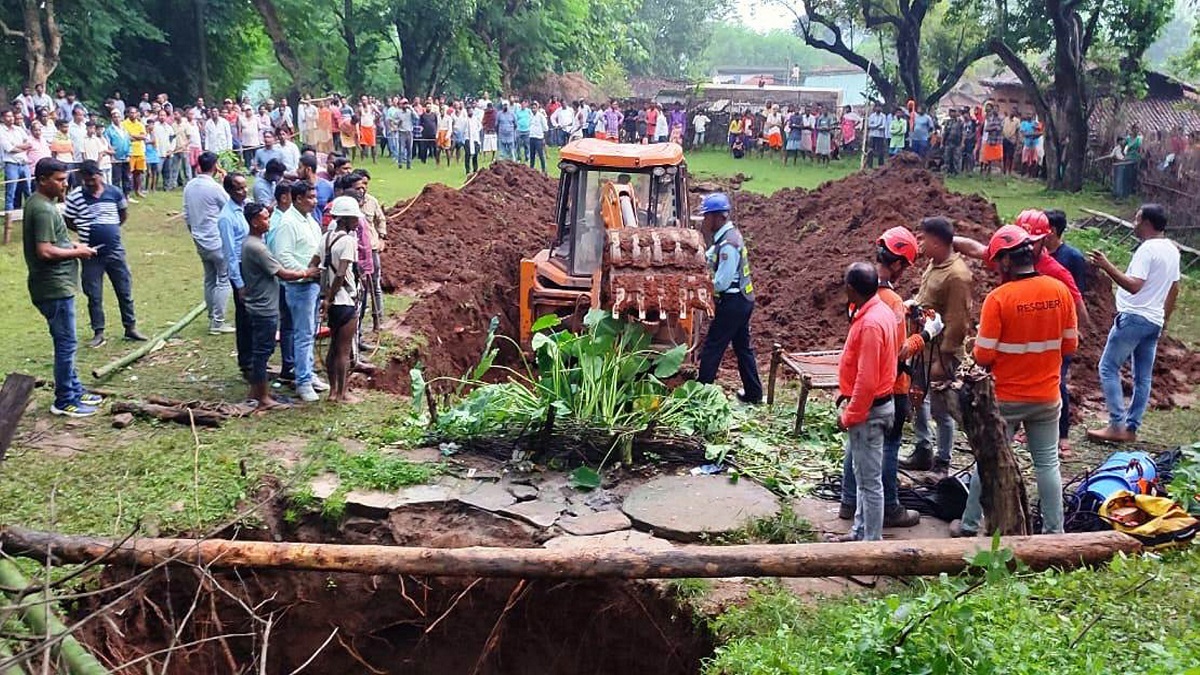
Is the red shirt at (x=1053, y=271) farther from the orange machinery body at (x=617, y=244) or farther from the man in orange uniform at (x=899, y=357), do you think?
the orange machinery body at (x=617, y=244)

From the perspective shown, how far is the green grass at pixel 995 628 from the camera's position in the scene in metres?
3.98

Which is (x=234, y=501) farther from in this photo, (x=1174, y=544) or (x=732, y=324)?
(x=1174, y=544)

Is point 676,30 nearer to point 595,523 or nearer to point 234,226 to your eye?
point 234,226

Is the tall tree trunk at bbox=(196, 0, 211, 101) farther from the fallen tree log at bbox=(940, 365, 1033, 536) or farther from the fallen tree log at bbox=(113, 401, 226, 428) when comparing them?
the fallen tree log at bbox=(940, 365, 1033, 536)

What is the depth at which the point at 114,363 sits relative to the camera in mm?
8617

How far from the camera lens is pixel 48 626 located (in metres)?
3.87

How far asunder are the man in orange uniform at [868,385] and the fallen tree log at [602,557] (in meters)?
0.51

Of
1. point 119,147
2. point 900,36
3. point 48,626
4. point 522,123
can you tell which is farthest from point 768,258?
point 900,36

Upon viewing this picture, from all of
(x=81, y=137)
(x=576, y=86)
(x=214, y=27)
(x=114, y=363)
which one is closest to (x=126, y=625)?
(x=114, y=363)

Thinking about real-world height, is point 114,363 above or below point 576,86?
below

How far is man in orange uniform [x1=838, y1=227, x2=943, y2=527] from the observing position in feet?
18.4

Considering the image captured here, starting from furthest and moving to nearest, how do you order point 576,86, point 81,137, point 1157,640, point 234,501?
point 576,86, point 81,137, point 234,501, point 1157,640

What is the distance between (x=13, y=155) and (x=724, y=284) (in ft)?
40.2

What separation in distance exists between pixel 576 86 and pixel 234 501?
98.9 feet
